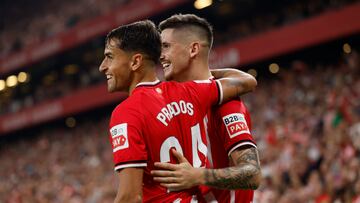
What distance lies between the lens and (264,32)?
19859 mm

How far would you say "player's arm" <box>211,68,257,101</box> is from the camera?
3.72 m

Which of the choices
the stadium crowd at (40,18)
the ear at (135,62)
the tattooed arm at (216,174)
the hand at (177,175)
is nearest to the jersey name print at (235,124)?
the tattooed arm at (216,174)

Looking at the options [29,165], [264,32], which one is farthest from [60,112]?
[264,32]

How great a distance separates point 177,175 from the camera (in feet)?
10.5

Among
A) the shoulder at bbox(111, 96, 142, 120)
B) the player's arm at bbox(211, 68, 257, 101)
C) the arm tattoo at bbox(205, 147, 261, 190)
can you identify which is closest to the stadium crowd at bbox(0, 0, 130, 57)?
the player's arm at bbox(211, 68, 257, 101)

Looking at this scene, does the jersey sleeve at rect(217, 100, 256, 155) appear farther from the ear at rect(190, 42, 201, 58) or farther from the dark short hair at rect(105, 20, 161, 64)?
the dark short hair at rect(105, 20, 161, 64)

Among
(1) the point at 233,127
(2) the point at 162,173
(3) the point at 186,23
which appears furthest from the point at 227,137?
(3) the point at 186,23

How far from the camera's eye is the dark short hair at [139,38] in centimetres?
341

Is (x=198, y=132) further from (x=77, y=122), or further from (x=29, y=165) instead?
(x=77, y=122)

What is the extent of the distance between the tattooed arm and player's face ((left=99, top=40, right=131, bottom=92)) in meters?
0.50

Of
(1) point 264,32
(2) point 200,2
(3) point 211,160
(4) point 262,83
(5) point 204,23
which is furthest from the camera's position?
(2) point 200,2

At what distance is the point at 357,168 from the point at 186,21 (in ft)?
15.7

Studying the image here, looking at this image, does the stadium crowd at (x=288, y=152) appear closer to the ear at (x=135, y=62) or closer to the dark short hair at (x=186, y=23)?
the dark short hair at (x=186, y=23)

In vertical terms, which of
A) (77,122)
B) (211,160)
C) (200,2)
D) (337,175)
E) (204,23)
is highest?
(200,2)
